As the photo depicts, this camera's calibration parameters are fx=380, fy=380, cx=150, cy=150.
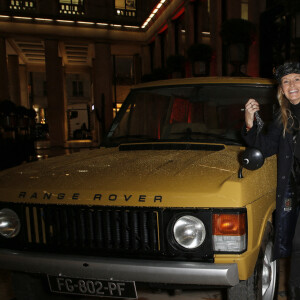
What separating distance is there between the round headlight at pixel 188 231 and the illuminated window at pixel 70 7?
25242 mm

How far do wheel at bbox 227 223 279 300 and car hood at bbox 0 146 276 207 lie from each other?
40cm

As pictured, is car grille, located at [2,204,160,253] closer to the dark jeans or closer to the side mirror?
the side mirror

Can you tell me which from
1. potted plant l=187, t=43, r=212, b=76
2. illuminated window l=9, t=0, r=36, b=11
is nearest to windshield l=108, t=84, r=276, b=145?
potted plant l=187, t=43, r=212, b=76

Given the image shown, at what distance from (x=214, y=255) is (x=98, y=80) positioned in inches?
966

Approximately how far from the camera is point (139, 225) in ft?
7.43

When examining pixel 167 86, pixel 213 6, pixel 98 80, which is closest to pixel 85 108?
pixel 98 80

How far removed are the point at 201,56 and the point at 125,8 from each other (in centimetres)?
1516

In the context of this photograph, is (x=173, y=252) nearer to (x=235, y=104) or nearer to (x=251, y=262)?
(x=251, y=262)

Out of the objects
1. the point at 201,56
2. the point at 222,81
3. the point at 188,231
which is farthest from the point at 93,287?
→ the point at 201,56

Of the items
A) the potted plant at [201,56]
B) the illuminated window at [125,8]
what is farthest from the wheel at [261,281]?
the illuminated window at [125,8]

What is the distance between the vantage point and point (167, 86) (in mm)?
3863

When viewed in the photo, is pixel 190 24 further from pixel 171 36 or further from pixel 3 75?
pixel 3 75

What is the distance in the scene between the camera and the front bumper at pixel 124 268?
2059 mm

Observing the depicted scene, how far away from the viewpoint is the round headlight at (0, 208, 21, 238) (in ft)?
8.48
